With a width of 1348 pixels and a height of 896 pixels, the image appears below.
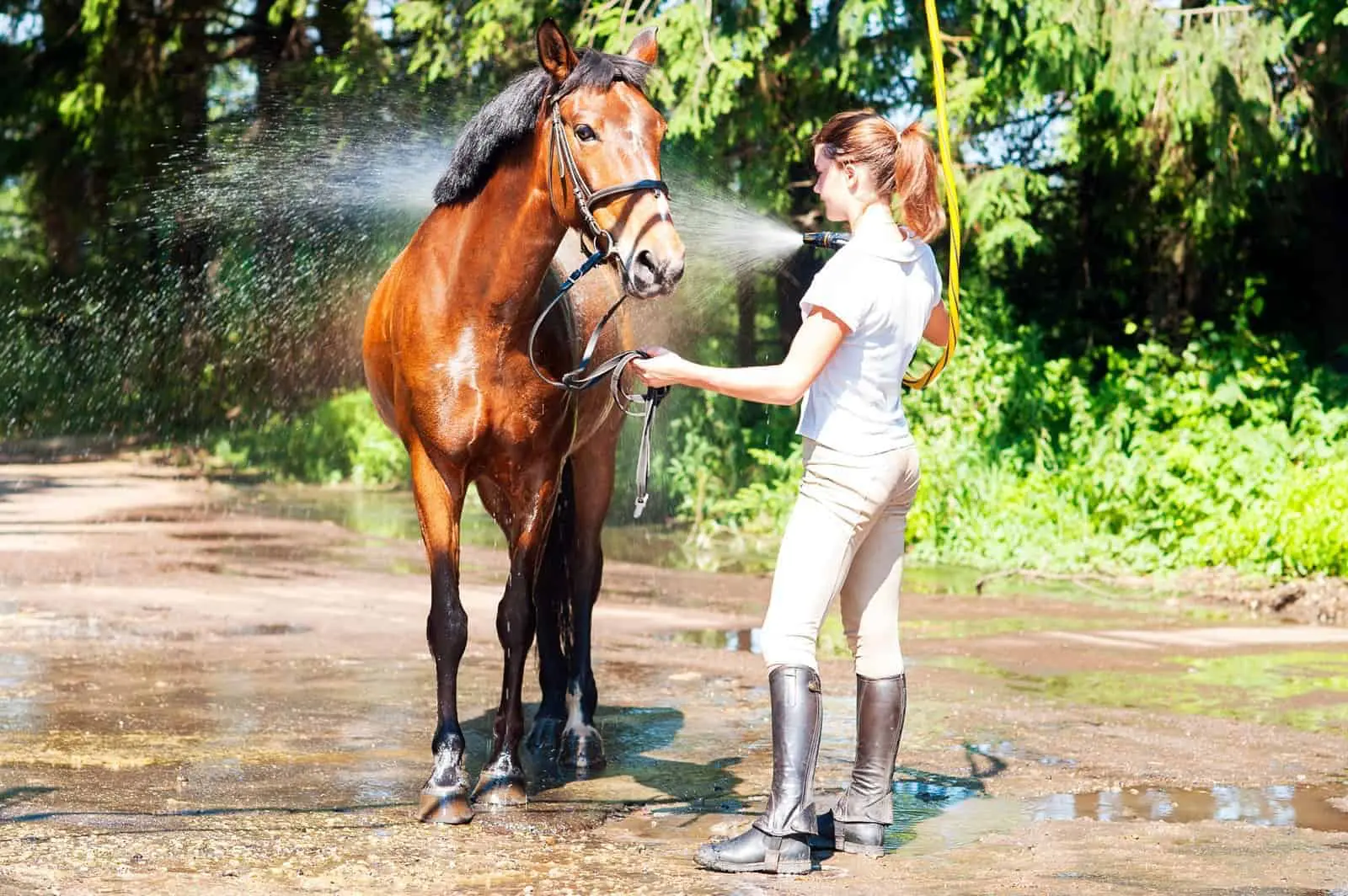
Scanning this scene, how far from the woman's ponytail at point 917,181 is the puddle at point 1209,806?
191 cm

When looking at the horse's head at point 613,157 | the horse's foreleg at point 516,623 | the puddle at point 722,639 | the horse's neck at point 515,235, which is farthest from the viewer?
the puddle at point 722,639

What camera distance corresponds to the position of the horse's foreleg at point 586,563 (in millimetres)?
6328

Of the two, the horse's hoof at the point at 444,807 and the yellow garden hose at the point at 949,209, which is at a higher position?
the yellow garden hose at the point at 949,209

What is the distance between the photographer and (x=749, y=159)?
14227mm

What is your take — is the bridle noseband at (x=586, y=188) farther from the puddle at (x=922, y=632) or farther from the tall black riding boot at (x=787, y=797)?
the puddle at (x=922, y=632)

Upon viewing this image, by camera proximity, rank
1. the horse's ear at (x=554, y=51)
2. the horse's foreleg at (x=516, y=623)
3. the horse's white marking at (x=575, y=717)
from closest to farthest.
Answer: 1. the horse's ear at (x=554, y=51)
2. the horse's foreleg at (x=516, y=623)
3. the horse's white marking at (x=575, y=717)

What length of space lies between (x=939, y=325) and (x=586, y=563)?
2223 mm

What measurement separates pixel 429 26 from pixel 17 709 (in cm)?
922

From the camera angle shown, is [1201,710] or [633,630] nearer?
[1201,710]

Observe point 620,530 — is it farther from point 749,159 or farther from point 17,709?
point 17,709

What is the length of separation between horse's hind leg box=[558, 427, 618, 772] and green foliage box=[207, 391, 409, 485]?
39.1ft

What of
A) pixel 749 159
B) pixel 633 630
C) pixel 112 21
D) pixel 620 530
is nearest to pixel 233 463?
pixel 112 21

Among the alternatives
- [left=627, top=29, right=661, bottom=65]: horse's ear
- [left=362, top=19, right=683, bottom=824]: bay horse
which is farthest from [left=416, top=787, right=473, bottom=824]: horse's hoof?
[left=627, top=29, right=661, bottom=65]: horse's ear

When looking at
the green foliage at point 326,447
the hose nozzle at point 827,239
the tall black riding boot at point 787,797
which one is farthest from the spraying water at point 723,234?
the green foliage at point 326,447
